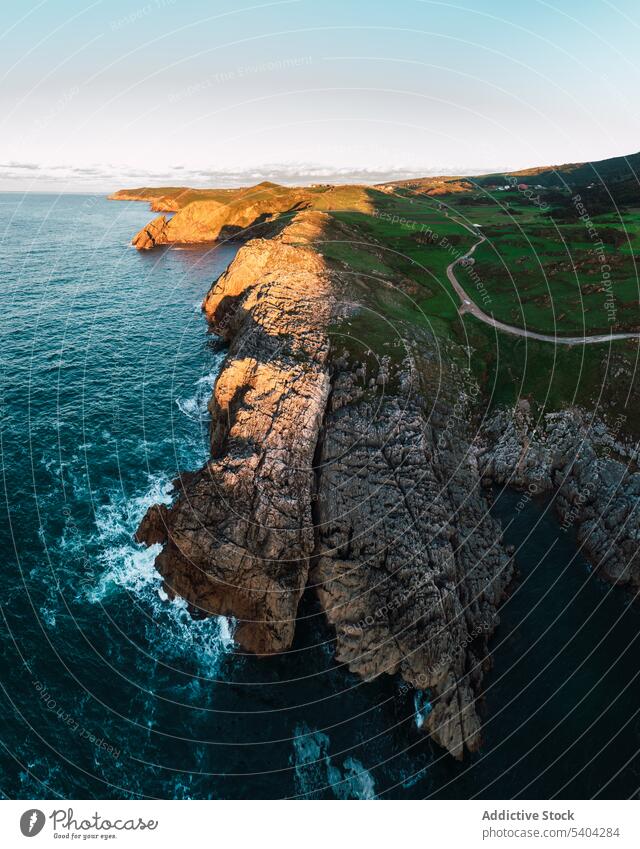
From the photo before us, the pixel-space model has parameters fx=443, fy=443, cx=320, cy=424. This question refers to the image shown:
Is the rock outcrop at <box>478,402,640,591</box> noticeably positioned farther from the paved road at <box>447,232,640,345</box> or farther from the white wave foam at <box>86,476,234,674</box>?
the white wave foam at <box>86,476,234,674</box>

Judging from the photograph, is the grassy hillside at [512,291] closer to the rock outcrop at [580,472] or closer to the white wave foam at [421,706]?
the rock outcrop at [580,472]

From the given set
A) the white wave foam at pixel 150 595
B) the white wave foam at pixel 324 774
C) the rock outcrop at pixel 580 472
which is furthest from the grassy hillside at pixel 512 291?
the white wave foam at pixel 324 774

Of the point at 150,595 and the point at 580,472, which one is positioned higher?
the point at 580,472

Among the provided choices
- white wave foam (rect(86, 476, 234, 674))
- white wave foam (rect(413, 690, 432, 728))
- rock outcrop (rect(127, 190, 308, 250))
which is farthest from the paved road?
rock outcrop (rect(127, 190, 308, 250))

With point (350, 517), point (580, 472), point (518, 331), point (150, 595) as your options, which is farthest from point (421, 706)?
point (518, 331)

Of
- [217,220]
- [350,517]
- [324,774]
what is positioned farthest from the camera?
[217,220]

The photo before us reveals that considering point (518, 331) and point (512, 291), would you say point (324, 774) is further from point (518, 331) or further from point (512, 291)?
point (512, 291)
